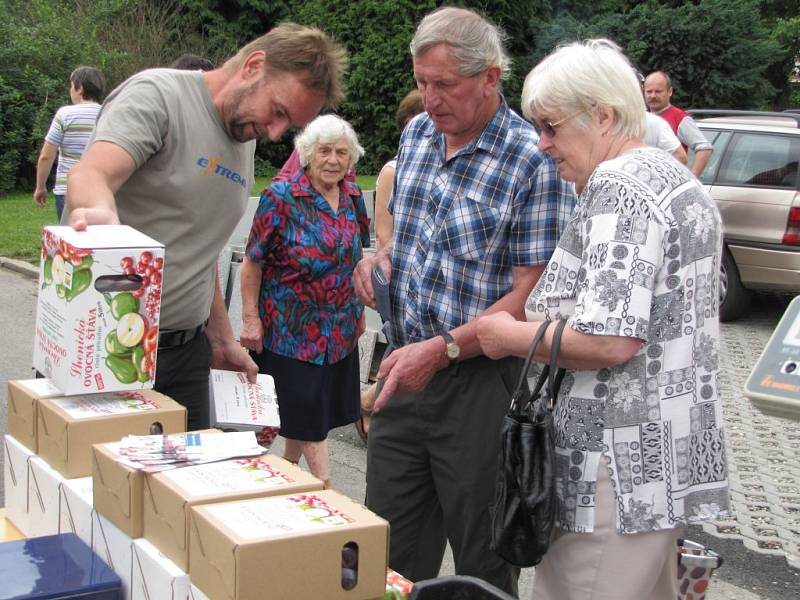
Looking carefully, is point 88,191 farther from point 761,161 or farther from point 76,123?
point 76,123

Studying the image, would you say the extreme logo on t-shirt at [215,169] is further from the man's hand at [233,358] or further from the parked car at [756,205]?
the parked car at [756,205]

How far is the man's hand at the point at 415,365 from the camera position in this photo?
2590 millimetres

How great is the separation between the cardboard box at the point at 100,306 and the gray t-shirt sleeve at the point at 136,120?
12.8 inches

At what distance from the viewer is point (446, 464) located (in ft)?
9.12

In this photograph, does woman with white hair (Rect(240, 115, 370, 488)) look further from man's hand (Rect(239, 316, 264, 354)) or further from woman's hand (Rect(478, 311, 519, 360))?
woman's hand (Rect(478, 311, 519, 360))

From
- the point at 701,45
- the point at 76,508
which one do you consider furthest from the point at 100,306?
the point at 701,45

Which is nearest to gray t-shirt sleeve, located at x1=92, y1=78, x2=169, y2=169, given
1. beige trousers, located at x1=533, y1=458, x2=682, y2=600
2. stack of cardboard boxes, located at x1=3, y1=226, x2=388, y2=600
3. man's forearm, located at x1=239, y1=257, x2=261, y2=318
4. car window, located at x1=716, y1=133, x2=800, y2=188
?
A: stack of cardboard boxes, located at x1=3, y1=226, x2=388, y2=600

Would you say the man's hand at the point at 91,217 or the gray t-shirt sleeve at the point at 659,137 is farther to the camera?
the gray t-shirt sleeve at the point at 659,137

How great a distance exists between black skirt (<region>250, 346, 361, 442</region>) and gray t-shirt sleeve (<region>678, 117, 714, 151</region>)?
5.04 m

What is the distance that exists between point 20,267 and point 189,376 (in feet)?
26.9

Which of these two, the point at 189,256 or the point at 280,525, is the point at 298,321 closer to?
the point at 189,256

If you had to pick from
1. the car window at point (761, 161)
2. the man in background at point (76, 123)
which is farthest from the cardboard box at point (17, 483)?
the car window at point (761, 161)

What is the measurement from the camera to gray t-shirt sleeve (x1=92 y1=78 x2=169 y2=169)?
2.58 m

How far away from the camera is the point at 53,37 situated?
69.7 ft
